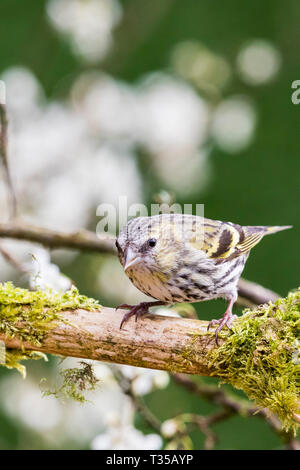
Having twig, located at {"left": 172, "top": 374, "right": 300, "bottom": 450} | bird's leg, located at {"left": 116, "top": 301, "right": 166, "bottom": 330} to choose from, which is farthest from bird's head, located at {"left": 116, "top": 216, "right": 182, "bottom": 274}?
twig, located at {"left": 172, "top": 374, "right": 300, "bottom": 450}

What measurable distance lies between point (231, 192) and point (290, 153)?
1.63 feet

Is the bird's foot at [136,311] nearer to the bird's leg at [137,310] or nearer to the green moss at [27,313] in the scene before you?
the bird's leg at [137,310]

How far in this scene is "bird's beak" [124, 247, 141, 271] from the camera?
2.74 meters

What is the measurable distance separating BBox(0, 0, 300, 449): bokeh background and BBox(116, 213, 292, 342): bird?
135 cm

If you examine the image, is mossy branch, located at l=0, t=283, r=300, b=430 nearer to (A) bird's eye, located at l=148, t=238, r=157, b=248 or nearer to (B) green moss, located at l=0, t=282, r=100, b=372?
(B) green moss, located at l=0, t=282, r=100, b=372

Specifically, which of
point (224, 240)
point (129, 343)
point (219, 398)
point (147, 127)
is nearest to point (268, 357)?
point (129, 343)

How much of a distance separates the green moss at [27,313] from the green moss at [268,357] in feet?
1.80

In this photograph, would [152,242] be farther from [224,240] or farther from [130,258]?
[224,240]

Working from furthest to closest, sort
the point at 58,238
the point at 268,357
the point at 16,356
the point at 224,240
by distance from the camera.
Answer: the point at 58,238, the point at 224,240, the point at 16,356, the point at 268,357

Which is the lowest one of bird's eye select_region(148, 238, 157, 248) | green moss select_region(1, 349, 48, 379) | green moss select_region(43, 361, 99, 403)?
green moss select_region(43, 361, 99, 403)

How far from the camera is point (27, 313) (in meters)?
2.50

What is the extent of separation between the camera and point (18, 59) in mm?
4734

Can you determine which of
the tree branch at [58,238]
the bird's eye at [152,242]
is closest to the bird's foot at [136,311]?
the bird's eye at [152,242]

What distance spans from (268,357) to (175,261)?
0.76 metres
